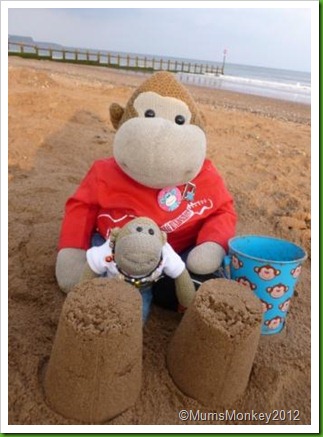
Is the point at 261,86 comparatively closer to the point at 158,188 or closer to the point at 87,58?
the point at 87,58

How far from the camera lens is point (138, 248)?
56.6 inches

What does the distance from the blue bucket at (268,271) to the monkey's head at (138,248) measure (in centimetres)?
38

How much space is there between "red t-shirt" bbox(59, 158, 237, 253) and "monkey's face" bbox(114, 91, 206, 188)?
11 centimetres

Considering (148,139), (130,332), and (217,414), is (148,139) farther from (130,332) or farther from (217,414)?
(217,414)

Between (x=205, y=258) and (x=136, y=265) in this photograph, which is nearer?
(x=136, y=265)

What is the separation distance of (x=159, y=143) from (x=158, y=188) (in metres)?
0.25

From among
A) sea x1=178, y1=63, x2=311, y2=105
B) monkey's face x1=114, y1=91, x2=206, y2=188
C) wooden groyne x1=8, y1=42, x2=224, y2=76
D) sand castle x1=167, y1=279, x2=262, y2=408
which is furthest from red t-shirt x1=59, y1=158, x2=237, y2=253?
wooden groyne x1=8, y1=42, x2=224, y2=76

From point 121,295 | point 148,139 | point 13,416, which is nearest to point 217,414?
point 121,295

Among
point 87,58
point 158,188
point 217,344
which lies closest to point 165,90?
point 158,188

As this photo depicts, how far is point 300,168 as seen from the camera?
4273mm

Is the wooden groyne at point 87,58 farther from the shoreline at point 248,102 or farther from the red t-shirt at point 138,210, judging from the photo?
the red t-shirt at point 138,210

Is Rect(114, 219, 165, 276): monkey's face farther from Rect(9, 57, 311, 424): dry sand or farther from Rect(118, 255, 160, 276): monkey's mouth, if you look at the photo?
Rect(9, 57, 311, 424): dry sand

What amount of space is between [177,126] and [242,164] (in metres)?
2.65

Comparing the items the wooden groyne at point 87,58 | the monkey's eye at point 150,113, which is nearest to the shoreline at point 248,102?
the monkey's eye at point 150,113
